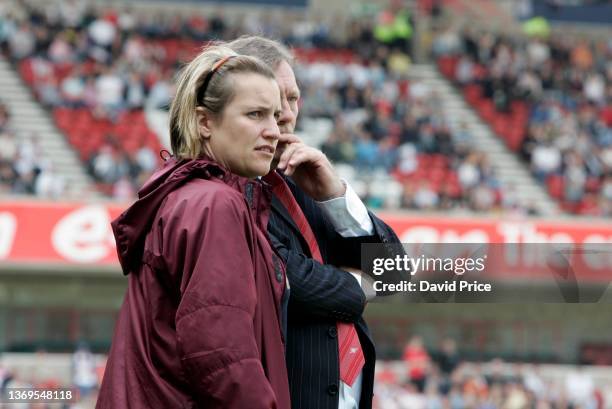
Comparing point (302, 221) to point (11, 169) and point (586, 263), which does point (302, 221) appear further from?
point (11, 169)

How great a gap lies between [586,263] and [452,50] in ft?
62.3

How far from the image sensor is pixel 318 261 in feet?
8.86

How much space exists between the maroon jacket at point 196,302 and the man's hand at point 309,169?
0.72 feet

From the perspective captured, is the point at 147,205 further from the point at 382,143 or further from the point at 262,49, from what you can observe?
the point at 382,143

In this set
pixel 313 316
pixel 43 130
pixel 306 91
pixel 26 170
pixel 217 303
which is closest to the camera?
pixel 217 303

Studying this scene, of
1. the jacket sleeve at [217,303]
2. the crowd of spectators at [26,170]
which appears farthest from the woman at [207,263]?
the crowd of spectators at [26,170]

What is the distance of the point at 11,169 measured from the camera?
48.1 ft

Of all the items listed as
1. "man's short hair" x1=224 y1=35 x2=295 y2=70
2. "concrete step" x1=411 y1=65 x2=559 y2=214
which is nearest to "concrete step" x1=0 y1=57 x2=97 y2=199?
"concrete step" x1=411 y1=65 x2=559 y2=214

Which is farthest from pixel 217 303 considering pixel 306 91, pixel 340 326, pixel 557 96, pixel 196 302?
pixel 557 96

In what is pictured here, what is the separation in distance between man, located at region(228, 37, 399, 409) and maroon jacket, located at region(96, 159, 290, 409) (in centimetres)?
16

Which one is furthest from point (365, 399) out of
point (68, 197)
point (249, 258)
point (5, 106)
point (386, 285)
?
point (5, 106)

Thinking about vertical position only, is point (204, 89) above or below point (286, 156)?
above

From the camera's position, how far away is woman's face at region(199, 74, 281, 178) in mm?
2496

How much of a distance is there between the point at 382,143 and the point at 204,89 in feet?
49.5
